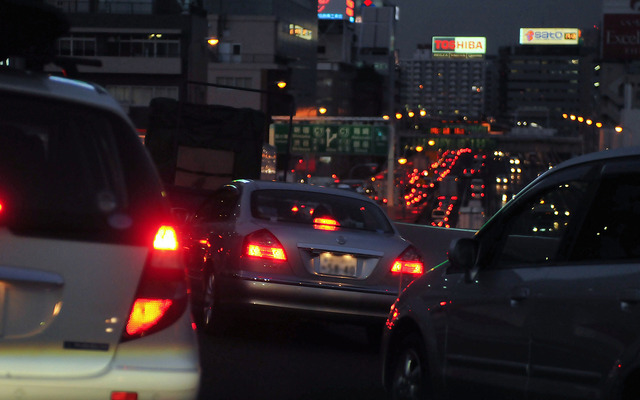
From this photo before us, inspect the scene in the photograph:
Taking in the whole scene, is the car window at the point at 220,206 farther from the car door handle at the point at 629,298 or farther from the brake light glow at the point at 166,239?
the car door handle at the point at 629,298

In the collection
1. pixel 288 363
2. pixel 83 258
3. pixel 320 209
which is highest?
pixel 83 258

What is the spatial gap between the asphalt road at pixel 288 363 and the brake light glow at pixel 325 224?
1.14 m

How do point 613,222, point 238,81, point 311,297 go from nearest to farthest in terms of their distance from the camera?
point 613,222 → point 311,297 → point 238,81

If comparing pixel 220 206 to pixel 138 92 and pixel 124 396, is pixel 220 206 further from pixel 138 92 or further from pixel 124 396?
pixel 138 92

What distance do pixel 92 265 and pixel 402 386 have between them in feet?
9.49

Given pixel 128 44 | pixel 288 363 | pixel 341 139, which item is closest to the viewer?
pixel 288 363

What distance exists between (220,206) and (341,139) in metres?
45.8

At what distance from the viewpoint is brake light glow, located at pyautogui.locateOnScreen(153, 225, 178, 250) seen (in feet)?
12.4

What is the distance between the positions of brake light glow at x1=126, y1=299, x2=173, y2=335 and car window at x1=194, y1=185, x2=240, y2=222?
6.02 meters

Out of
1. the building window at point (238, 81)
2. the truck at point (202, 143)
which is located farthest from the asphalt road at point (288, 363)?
the building window at point (238, 81)

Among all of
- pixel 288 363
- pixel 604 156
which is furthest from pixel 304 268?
pixel 604 156

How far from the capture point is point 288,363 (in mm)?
8539

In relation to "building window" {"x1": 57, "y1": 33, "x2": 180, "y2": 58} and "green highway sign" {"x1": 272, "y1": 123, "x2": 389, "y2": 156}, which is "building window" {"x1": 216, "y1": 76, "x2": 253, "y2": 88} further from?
"green highway sign" {"x1": 272, "y1": 123, "x2": 389, "y2": 156}

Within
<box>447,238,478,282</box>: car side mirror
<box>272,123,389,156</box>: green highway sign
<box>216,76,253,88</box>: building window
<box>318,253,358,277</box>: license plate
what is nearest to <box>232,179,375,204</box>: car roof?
<box>318,253,358,277</box>: license plate
